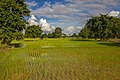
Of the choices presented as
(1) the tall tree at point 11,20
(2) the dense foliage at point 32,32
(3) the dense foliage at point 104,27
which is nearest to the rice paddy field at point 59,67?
(1) the tall tree at point 11,20

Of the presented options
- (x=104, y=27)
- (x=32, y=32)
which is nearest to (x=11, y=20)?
(x=104, y=27)

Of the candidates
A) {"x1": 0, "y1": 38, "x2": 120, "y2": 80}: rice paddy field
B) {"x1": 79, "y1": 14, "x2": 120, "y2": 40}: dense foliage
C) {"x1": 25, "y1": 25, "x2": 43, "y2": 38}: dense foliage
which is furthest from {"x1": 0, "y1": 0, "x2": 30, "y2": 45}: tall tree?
{"x1": 25, "y1": 25, "x2": 43, "y2": 38}: dense foliage

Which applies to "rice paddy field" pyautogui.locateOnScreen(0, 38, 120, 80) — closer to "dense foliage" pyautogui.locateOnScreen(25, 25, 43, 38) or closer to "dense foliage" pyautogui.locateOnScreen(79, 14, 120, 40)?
"dense foliage" pyautogui.locateOnScreen(79, 14, 120, 40)

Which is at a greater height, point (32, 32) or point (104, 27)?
point (104, 27)

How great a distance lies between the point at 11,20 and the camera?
133ft

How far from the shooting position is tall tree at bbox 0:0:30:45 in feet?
132

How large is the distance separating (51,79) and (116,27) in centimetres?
9223

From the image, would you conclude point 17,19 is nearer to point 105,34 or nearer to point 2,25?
point 2,25

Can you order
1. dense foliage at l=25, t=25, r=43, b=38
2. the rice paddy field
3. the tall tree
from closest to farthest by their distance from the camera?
the rice paddy field < the tall tree < dense foliage at l=25, t=25, r=43, b=38

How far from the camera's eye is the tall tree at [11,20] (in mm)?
40188

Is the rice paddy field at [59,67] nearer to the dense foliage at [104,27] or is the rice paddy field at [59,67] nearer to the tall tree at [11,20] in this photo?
the tall tree at [11,20]

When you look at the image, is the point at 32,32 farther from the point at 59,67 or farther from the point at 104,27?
the point at 59,67

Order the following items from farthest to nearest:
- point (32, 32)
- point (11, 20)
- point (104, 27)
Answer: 1. point (32, 32)
2. point (104, 27)
3. point (11, 20)

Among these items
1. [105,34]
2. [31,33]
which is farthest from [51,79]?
[31,33]
